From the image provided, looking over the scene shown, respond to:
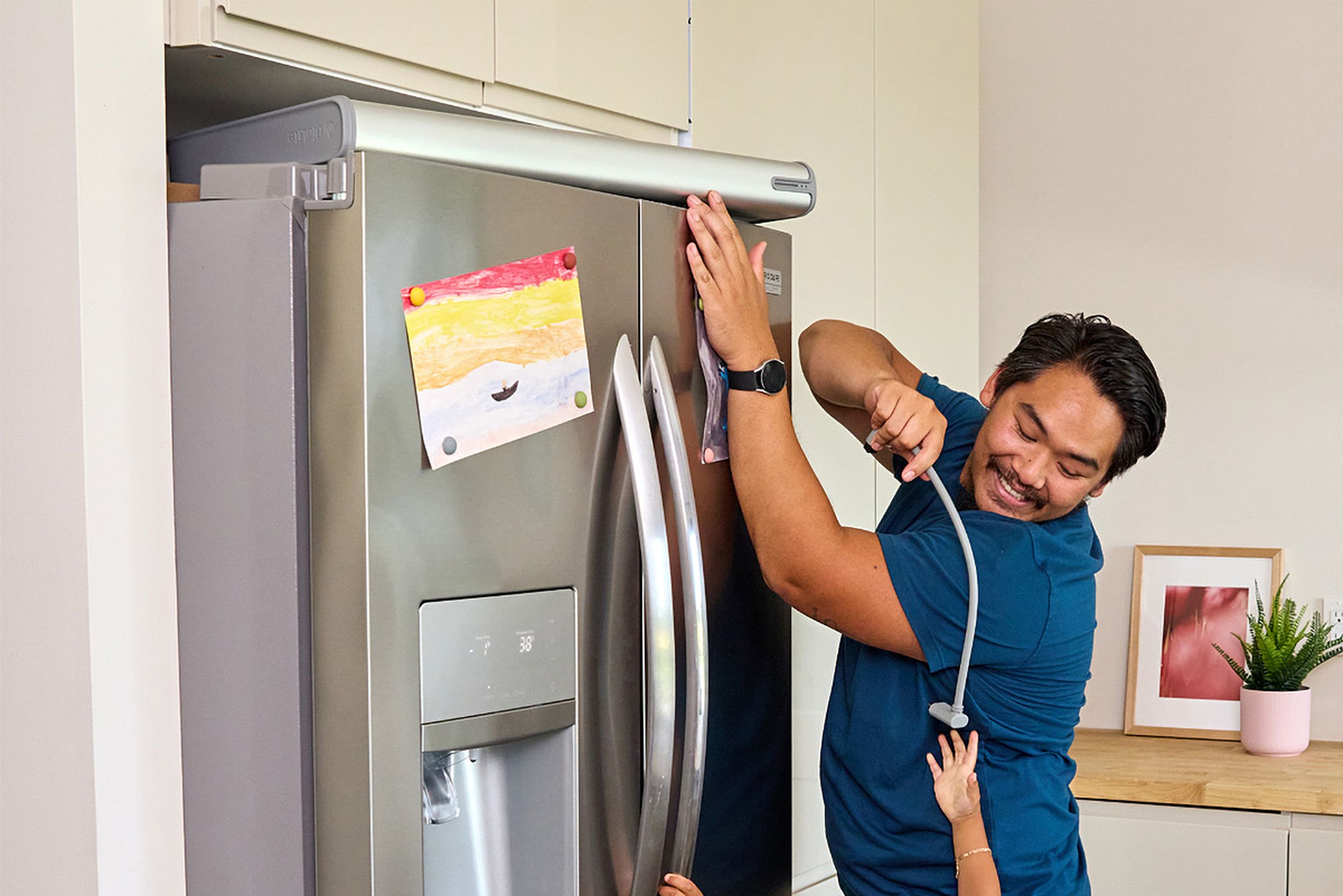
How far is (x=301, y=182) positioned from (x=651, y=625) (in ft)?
1.59

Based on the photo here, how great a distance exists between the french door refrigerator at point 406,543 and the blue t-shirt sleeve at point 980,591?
0.21 m

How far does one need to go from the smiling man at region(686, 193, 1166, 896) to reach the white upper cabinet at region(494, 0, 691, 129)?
0.22m

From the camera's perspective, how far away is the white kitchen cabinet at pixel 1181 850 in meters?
2.04

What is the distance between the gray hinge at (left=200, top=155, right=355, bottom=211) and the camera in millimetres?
912

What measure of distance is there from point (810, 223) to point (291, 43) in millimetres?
880

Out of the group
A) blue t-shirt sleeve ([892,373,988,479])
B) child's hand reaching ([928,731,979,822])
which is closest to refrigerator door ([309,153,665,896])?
child's hand reaching ([928,731,979,822])

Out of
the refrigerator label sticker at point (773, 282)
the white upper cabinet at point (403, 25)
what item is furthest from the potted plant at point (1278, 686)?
the white upper cabinet at point (403, 25)

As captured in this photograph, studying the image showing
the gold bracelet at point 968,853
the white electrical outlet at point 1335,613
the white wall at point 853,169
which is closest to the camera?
the gold bracelet at point 968,853

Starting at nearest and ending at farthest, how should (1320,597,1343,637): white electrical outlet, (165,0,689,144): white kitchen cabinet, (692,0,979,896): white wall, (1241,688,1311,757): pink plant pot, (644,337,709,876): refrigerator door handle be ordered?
(165,0,689,144): white kitchen cabinet → (644,337,709,876): refrigerator door handle → (692,0,979,896): white wall → (1241,688,1311,757): pink plant pot → (1320,597,1343,637): white electrical outlet

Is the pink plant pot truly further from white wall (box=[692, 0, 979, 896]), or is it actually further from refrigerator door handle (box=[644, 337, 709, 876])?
refrigerator door handle (box=[644, 337, 709, 876])

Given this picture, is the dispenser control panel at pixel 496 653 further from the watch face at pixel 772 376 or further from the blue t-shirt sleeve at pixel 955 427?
the blue t-shirt sleeve at pixel 955 427

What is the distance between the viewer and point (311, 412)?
3.06ft

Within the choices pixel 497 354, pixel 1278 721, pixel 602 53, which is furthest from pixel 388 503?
pixel 1278 721

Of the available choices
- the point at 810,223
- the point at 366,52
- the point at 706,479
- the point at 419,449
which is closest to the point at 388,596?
the point at 419,449
